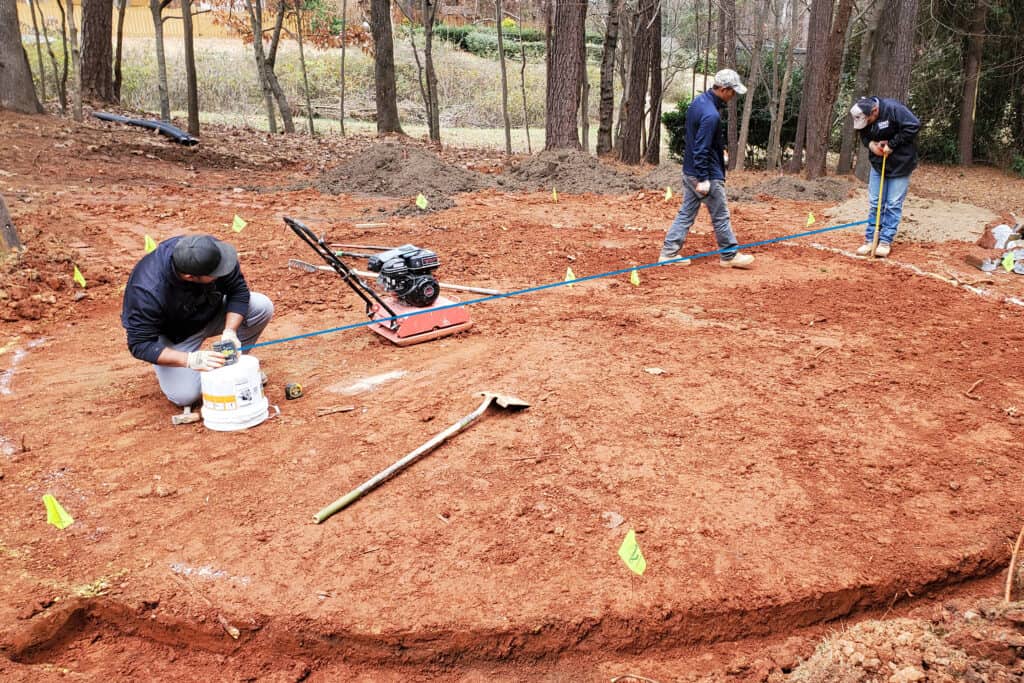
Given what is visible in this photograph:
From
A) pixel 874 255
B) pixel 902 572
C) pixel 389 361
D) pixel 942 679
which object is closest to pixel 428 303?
pixel 389 361

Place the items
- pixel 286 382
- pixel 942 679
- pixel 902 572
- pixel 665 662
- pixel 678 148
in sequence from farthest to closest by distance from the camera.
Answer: pixel 678 148, pixel 286 382, pixel 902 572, pixel 665 662, pixel 942 679

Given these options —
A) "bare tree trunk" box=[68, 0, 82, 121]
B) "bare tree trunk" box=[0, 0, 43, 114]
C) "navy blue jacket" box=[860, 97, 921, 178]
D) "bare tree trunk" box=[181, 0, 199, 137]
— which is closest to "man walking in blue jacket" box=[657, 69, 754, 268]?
"navy blue jacket" box=[860, 97, 921, 178]

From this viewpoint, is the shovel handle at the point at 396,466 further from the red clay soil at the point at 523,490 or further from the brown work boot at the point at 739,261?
the brown work boot at the point at 739,261

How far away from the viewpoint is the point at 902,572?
2977 millimetres

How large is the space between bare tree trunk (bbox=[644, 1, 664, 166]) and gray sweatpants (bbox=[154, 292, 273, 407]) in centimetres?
1233

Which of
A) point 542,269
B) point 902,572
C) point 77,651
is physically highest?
point 542,269

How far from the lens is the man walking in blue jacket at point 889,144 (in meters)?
7.07

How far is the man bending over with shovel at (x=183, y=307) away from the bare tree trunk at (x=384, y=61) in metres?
14.4

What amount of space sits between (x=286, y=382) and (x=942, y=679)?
395 cm

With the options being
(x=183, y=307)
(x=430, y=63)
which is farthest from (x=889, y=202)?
(x=430, y=63)

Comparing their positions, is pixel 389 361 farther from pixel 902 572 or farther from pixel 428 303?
pixel 902 572

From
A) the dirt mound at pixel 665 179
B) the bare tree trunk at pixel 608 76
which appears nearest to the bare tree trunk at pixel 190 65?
the bare tree trunk at pixel 608 76

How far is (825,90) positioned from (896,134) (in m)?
5.56

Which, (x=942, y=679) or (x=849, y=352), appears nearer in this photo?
(x=942, y=679)
